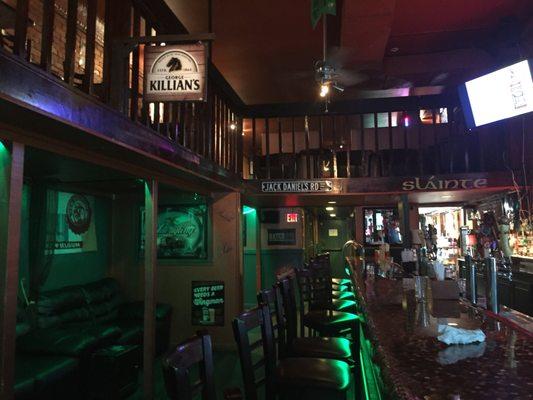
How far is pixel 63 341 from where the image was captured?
3672mm

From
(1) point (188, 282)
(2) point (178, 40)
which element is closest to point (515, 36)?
(2) point (178, 40)

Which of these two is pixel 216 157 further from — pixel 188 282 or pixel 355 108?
pixel 355 108

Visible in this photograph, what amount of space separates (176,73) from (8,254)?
1.87 meters

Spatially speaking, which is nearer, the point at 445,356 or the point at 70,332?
the point at 445,356

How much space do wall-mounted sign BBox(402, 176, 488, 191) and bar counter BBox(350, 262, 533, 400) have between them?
4321mm

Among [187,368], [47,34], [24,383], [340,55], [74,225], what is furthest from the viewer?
[340,55]

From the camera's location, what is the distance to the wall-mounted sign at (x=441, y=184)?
629cm

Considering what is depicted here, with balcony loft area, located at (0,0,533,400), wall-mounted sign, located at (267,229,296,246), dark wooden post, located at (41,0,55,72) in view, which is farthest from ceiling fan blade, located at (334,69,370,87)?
dark wooden post, located at (41,0,55,72)

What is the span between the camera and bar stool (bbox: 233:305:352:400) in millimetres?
1950

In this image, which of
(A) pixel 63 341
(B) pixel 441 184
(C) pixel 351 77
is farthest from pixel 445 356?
(C) pixel 351 77

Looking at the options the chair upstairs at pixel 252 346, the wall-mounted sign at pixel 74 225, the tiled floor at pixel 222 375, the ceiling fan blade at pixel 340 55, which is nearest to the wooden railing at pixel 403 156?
the ceiling fan blade at pixel 340 55

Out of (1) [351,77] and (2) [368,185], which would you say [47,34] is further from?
(1) [351,77]

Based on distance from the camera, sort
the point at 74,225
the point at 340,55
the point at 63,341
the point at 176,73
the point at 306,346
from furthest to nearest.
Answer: the point at 340,55 < the point at 74,225 < the point at 63,341 < the point at 176,73 < the point at 306,346

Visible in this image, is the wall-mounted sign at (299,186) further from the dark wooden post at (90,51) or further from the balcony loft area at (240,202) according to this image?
the dark wooden post at (90,51)
